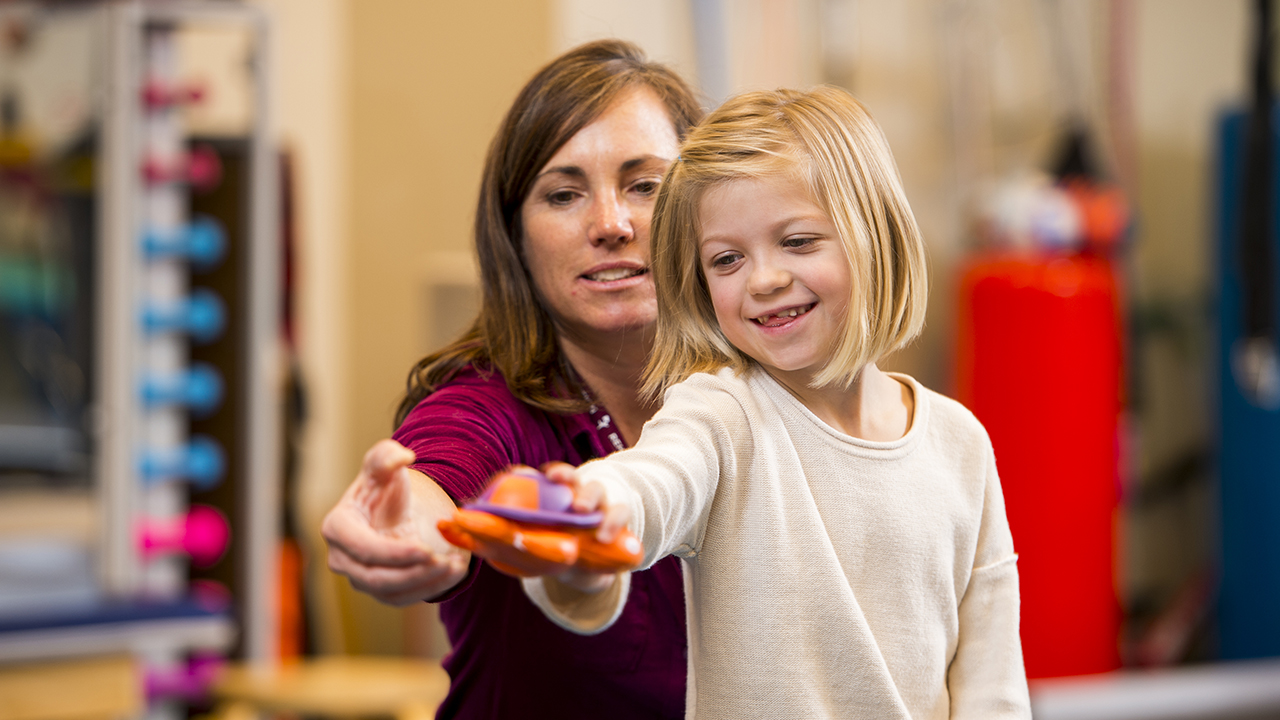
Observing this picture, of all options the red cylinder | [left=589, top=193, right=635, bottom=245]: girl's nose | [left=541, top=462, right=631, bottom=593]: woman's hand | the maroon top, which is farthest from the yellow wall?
[left=541, top=462, right=631, bottom=593]: woman's hand

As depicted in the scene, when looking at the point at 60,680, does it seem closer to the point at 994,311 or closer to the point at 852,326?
the point at 852,326

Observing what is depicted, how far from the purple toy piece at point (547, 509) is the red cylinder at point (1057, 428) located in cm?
263

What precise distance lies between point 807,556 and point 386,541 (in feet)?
0.62

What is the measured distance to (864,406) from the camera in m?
0.60

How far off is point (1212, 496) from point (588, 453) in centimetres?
334

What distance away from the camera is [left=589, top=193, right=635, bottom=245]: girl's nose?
718 mm

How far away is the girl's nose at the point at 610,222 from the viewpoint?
0.72 m

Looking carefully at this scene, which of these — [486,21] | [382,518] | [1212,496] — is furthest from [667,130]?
[1212,496]

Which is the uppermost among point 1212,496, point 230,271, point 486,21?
point 486,21

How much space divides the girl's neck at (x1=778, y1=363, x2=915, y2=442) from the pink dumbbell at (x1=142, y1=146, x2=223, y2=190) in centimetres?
197

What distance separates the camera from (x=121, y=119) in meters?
2.23

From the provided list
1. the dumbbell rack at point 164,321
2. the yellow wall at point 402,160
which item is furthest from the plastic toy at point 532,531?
the yellow wall at point 402,160

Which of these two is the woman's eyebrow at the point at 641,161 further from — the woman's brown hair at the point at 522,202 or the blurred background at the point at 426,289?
the blurred background at the point at 426,289

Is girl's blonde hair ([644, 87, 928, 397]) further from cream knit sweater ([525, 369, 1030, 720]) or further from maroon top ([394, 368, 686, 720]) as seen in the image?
maroon top ([394, 368, 686, 720])
